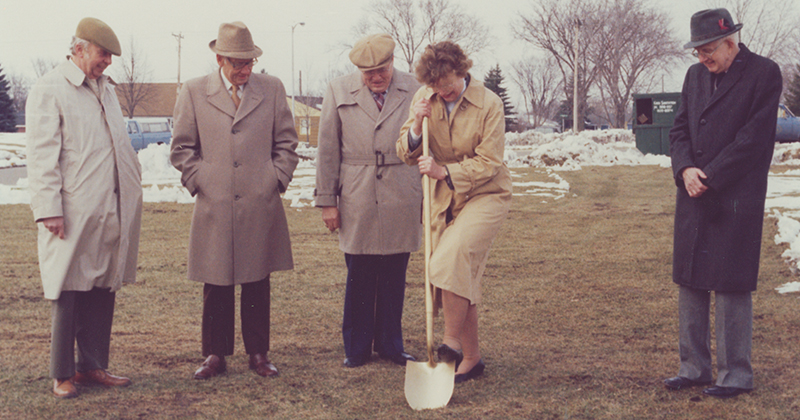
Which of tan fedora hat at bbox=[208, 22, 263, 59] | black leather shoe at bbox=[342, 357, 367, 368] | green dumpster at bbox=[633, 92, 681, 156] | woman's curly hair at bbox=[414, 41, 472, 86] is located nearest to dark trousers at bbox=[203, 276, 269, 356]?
black leather shoe at bbox=[342, 357, 367, 368]

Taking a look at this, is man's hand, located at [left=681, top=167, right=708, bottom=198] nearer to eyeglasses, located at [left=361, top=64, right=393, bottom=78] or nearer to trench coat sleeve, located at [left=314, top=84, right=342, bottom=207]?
eyeglasses, located at [left=361, top=64, right=393, bottom=78]

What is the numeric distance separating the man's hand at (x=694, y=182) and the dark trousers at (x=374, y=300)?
5.58ft

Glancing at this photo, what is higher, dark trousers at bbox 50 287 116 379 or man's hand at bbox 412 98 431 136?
man's hand at bbox 412 98 431 136

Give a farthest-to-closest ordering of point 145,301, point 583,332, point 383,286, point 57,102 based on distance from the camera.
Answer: point 145,301, point 583,332, point 383,286, point 57,102

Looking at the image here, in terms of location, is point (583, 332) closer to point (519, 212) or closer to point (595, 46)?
point (519, 212)

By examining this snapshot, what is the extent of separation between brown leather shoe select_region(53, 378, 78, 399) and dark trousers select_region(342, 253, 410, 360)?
1514 mm

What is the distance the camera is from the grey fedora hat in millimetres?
3900

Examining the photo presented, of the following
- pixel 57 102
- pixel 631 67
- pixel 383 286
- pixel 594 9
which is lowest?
pixel 383 286

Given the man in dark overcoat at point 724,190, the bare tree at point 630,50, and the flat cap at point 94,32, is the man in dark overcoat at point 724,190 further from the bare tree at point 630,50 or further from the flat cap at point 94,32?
the bare tree at point 630,50

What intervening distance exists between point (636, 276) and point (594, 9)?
135ft

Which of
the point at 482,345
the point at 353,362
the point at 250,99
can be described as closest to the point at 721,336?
the point at 482,345

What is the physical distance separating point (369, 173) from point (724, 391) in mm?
2226

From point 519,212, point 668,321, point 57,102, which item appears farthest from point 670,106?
point 57,102

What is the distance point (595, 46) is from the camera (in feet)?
158
